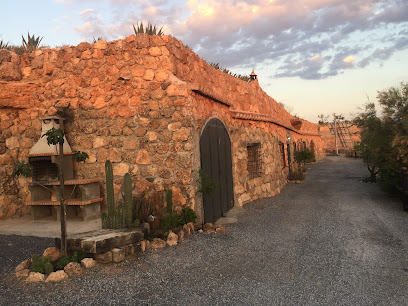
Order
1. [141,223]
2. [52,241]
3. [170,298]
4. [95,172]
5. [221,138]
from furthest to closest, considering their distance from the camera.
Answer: [221,138] < [95,172] < [141,223] < [52,241] < [170,298]

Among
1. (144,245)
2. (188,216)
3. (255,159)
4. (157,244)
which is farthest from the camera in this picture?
(255,159)

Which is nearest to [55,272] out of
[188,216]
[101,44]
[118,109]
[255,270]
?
[255,270]

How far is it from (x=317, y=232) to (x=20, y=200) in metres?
5.94

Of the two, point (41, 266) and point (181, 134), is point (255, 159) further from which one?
point (41, 266)

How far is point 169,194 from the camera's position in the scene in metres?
5.63

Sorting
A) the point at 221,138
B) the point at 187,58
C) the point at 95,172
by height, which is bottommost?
the point at 95,172

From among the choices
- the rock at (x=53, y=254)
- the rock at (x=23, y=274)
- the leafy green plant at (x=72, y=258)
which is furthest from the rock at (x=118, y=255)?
the rock at (x=23, y=274)

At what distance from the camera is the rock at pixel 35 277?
3590 millimetres

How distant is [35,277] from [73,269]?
40cm

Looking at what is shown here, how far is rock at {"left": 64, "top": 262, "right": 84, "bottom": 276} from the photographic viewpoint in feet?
12.3

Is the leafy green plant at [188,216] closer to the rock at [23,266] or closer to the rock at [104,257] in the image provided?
the rock at [104,257]

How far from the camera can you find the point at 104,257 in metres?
4.10

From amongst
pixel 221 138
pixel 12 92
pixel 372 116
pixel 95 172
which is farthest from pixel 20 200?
pixel 372 116

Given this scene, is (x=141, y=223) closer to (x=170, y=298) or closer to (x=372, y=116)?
(x=170, y=298)
